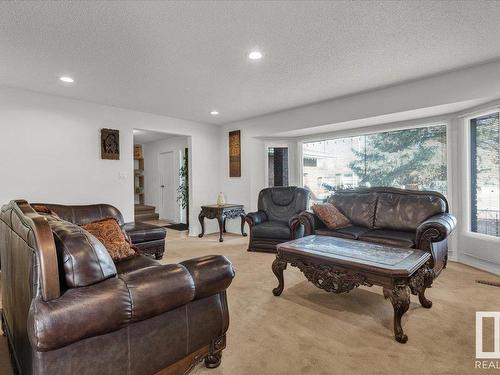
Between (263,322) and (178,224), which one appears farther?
(178,224)

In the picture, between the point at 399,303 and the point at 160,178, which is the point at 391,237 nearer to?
the point at 399,303

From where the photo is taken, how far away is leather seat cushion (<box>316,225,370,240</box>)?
3291mm

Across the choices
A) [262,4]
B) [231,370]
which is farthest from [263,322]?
[262,4]

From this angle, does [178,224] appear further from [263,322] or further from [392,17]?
[392,17]

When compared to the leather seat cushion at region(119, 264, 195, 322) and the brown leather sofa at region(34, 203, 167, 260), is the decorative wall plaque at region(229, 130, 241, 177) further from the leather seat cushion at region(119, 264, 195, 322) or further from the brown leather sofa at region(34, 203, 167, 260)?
the leather seat cushion at region(119, 264, 195, 322)

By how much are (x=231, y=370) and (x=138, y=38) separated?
2.55 m

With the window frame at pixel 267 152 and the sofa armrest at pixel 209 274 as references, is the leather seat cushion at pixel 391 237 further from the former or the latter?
the window frame at pixel 267 152

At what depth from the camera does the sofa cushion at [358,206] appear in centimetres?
373

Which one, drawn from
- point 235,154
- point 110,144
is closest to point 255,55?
point 110,144

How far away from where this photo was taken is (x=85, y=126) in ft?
13.4

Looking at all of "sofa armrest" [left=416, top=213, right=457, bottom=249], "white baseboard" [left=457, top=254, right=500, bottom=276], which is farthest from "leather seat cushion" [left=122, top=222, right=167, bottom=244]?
"white baseboard" [left=457, top=254, right=500, bottom=276]

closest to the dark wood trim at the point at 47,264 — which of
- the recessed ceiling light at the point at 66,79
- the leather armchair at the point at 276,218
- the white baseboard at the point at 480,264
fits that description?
the recessed ceiling light at the point at 66,79

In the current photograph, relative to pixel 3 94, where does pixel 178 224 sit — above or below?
below

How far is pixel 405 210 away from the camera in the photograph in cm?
349
